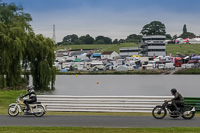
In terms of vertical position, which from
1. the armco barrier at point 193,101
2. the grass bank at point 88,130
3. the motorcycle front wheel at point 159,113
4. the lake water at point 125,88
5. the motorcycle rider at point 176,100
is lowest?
the lake water at point 125,88

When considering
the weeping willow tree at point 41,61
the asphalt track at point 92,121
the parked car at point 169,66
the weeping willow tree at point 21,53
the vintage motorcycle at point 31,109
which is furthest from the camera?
the parked car at point 169,66

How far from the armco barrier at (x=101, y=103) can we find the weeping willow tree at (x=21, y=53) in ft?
70.6

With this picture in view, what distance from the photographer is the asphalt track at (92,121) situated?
59.6 feet

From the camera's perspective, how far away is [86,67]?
15262cm

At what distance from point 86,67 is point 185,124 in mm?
134515

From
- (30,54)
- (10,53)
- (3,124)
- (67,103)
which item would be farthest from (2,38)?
(3,124)

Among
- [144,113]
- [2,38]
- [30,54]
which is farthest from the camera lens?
[30,54]

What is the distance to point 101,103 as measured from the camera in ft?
79.0

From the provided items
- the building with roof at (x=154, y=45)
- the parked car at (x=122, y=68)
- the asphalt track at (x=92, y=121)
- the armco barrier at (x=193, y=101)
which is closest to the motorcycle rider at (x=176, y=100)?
the asphalt track at (x=92, y=121)

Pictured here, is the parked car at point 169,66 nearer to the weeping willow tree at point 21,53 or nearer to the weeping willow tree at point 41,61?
the weeping willow tree at point 21,53

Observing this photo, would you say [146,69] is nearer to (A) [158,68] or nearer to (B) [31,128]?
(A) [158,68]

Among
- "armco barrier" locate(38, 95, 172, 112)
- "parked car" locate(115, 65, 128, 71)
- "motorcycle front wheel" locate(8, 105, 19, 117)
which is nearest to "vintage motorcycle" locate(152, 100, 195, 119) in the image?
"armco barrier" locate(38, 95, 172, 112)

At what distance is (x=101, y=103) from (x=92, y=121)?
4.71 metres

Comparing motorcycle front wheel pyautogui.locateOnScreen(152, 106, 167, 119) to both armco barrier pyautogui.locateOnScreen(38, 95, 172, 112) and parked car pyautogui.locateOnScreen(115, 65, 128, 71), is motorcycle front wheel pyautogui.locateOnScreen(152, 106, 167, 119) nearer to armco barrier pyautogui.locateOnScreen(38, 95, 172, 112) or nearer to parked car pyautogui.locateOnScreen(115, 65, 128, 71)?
armco barrier pyautogui.locateOnScreen(38, 95, 172, 112)
